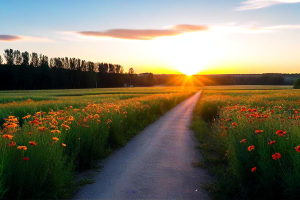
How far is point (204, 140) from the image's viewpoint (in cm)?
1101

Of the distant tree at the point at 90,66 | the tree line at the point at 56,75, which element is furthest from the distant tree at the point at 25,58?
the distant tree at the point at 90,66

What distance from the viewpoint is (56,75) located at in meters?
98.4

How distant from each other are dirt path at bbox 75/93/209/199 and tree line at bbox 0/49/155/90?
8690cm

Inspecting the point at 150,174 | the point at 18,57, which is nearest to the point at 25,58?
the point at 18,57

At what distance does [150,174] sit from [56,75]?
325 ft

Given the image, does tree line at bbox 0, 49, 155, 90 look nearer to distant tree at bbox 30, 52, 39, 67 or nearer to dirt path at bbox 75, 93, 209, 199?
distant tree at bbox 30, 52, 39, 67

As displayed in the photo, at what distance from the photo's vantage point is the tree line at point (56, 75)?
8612 cm

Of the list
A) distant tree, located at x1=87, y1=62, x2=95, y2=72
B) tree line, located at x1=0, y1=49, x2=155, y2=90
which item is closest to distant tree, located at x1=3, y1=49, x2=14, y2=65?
tree line, located at x1=0, y1=49, x2=155, y2=90

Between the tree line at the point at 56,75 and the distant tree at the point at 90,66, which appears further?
the distant tree at the point at 90,66

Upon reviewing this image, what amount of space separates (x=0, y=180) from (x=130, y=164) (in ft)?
12.7

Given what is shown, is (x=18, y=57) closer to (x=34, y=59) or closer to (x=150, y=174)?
(x=34, y=59)

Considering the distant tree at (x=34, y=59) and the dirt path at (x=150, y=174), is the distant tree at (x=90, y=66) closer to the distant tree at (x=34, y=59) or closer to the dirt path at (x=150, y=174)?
the distant tree at (x=34, y=59)

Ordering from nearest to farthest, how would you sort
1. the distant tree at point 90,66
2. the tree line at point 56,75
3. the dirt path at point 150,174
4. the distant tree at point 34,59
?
the dirt path at point 150,174 < the tree line at point 56,75 < the distant tree at point 34,59 < the distant tree at point 90,66

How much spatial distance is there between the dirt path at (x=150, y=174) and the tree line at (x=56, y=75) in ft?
285
